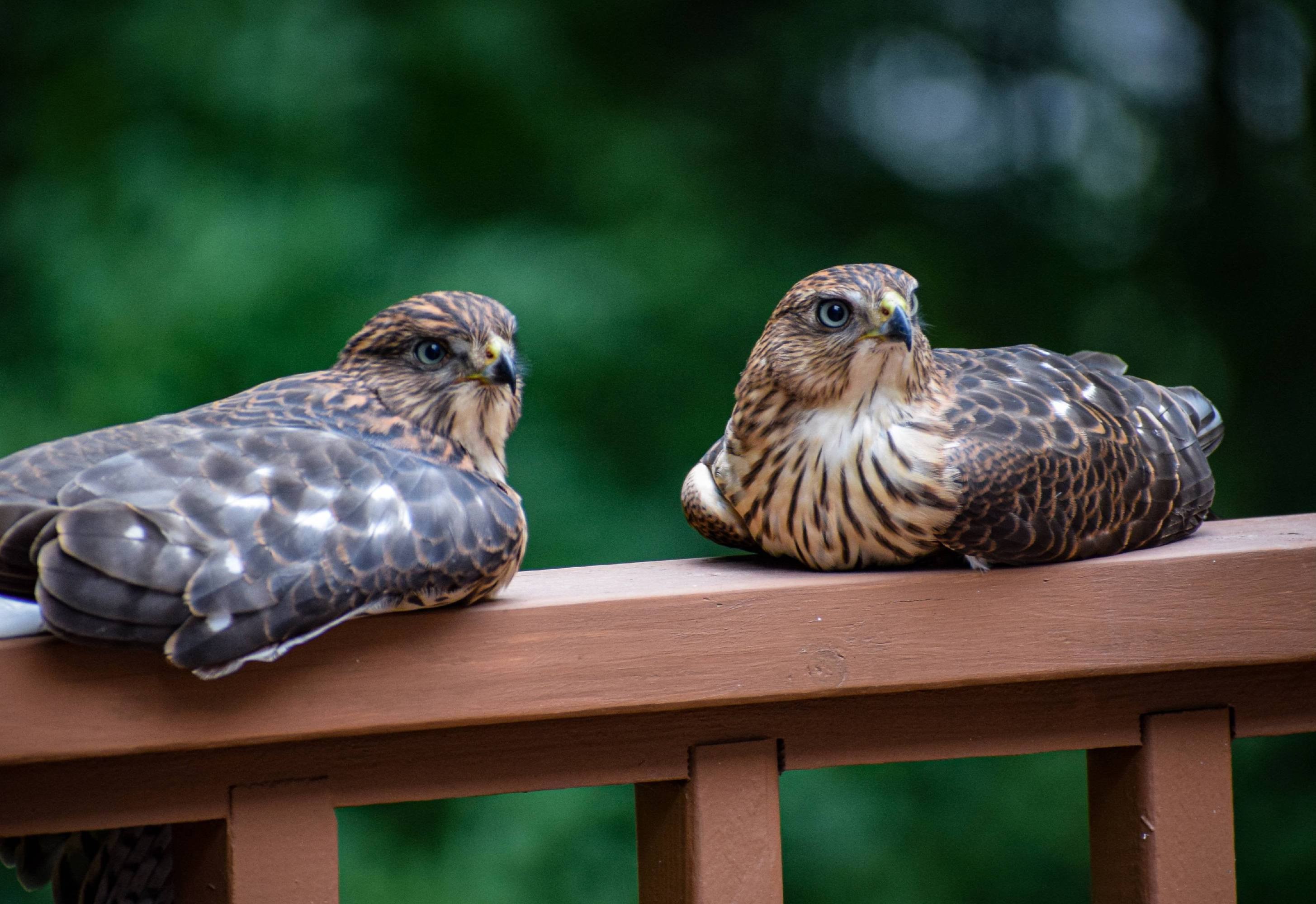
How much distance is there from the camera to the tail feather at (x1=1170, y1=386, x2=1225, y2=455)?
2088 millimetres

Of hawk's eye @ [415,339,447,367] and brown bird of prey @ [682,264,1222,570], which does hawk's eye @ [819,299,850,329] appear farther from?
hawk's eye @ [415,339,447,367]

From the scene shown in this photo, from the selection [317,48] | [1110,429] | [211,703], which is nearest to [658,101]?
[317,48]

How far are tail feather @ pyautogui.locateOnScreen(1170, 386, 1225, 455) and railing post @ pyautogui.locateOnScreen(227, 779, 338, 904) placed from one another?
4.87 ft

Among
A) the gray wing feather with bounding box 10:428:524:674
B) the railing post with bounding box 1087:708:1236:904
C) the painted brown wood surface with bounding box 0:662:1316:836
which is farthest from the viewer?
the railing post with bounding box 1087:708:1236:904

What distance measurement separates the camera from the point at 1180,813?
1.54 m

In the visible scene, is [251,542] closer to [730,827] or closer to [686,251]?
[730,827]

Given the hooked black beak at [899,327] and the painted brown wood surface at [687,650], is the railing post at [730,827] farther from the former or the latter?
the hooked black beak at [899,327]

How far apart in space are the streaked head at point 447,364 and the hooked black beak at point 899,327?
0.48 meters

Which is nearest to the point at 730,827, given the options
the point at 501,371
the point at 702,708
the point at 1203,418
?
the point at 702,708

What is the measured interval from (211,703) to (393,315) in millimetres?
556

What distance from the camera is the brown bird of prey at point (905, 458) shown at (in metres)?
1.62

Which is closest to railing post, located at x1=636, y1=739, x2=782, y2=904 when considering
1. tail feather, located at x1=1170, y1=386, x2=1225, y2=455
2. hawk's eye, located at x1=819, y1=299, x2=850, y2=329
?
hawk's eye, located at x1=819, y1=299, x2=850, y2=329

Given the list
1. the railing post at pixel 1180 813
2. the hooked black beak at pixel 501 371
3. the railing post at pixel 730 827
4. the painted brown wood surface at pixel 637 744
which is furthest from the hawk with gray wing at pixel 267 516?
the railing post at pixel 1180 813

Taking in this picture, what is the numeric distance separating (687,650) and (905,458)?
442 millimetres
